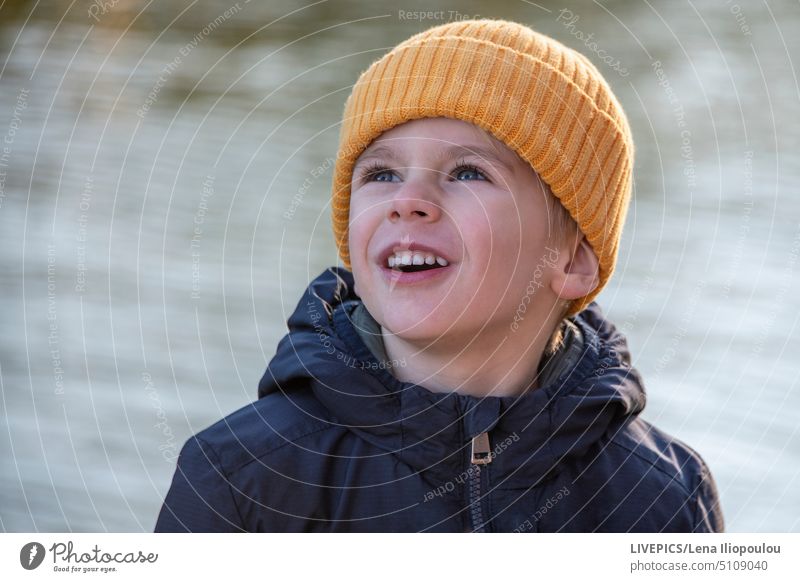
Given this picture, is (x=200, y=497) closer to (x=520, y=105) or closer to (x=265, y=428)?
(x=265, y=428)

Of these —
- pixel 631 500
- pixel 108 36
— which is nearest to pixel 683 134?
pixel 631 500

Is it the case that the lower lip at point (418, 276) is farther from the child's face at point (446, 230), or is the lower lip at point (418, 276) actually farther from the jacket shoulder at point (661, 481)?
the jacket shoulder at point (661, 481)

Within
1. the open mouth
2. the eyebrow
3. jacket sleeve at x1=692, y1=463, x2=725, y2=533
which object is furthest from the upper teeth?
jacket sleeve at x1=692, y1=463, x2=725, y2=533

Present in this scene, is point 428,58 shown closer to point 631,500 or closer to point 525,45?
point 525,45

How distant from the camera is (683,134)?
1.77m

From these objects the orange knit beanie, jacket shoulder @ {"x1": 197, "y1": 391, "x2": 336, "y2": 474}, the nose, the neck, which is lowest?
jacket shoulder @ {"x1": 197, "y1": 391, "x2": 336, "y2": 474}

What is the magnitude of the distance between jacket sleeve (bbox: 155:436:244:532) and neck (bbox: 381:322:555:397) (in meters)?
0.22

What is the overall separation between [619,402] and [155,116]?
888mm

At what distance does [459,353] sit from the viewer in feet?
3.98

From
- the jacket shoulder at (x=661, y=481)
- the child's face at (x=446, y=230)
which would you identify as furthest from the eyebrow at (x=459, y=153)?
the jacket shoulder at (x=661, y=481)

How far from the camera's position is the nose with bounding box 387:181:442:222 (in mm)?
1150
